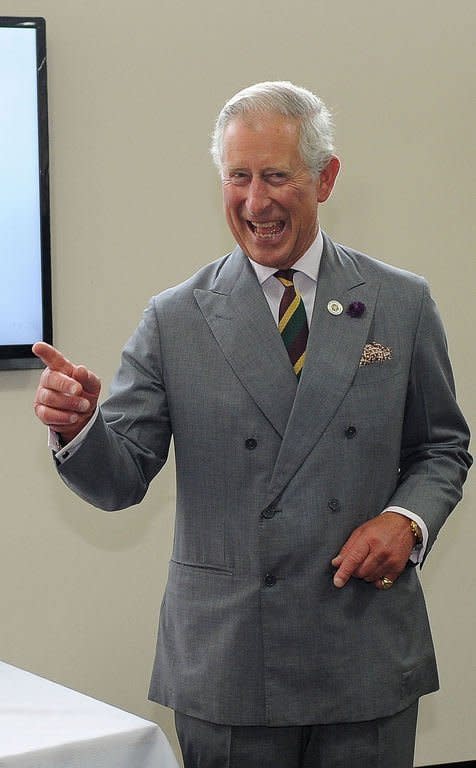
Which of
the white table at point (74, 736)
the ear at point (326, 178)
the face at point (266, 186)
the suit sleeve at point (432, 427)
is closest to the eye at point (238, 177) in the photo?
the face at point (266, 186)

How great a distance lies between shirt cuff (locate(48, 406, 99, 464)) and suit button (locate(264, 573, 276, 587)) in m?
0.37

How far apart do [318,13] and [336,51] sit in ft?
0.34

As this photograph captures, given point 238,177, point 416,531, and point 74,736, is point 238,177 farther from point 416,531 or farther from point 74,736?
point 74,736

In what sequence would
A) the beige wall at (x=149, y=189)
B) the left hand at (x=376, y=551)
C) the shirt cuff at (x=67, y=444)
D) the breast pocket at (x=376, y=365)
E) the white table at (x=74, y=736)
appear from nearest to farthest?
the white table at (x=74, y=736) → the shirt cuff at (x=67, y=444) → the left hand at (x=376, y=551) → the breast pocket at (x=376, y=365) → the beige wall at (x=149, y=189)

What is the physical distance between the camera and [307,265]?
1.96 metres

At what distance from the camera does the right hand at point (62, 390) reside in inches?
62.3

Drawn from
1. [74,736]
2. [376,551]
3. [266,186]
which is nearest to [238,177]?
[266,186]

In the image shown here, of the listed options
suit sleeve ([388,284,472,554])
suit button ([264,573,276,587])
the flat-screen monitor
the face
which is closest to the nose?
the face

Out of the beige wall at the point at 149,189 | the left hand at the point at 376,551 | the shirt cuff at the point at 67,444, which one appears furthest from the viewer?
the beige wall at the point at 149,189

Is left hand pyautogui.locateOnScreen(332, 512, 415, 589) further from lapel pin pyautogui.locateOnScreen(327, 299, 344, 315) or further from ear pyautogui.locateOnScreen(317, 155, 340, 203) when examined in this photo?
ear pyautogui.locateOnScreen(317, 155, 340, 203)

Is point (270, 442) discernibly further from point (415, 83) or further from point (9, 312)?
point (415, 83)

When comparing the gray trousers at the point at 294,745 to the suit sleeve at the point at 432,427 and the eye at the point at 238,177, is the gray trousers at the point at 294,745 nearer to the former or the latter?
the suit sleeve at the point at 432,427

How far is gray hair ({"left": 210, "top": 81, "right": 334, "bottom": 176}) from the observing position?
185cm

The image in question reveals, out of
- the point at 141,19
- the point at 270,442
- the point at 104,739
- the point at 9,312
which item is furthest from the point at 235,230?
the point at 141,19
